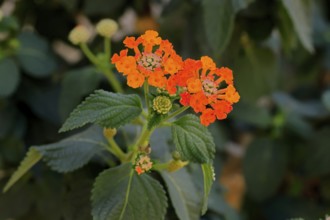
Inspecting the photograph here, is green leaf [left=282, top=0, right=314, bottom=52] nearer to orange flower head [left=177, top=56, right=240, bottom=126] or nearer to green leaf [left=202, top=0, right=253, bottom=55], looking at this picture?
green leaf [left=202, top=0, right=253, bottom=55]

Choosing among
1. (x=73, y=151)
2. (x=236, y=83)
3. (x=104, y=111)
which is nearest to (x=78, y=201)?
(x=73, y=151)

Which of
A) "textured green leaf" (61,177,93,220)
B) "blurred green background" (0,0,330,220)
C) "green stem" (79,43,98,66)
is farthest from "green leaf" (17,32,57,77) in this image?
"textured green leaf" (61,177,93,220)

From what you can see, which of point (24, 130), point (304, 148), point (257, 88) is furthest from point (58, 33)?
point (304, 148)

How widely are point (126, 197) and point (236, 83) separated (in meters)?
0.47

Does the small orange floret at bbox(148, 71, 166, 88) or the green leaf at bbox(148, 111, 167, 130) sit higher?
the small orange floret at bbox(148, 71, 166, 88)

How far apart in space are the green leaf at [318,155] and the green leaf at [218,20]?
0.37m

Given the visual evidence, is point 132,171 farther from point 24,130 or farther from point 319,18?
point 319,18

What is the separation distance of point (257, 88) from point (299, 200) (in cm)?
26

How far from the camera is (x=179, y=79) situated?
0.48 m

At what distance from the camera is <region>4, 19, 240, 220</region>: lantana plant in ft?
1.55

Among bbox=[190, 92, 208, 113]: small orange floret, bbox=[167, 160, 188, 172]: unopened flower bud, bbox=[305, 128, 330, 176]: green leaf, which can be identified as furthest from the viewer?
bbox=[305, 128, 330, 176]: green leaf

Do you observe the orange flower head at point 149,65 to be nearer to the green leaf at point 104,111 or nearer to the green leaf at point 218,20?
the green leaf at point 104,111

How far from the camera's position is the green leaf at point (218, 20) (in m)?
0.73

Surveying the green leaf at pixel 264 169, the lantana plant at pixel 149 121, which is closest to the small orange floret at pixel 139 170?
the lantana plant at pixel 149 121
